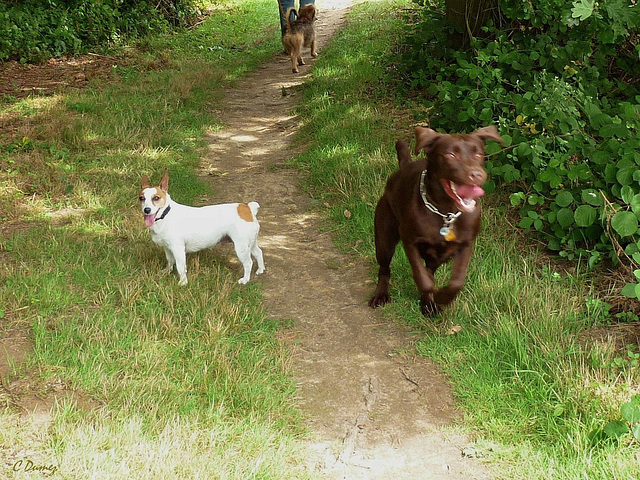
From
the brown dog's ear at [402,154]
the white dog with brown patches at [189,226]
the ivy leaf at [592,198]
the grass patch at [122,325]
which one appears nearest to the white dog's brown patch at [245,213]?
the white dog with brown patches at [189,226]

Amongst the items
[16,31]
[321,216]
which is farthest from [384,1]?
[321,216]

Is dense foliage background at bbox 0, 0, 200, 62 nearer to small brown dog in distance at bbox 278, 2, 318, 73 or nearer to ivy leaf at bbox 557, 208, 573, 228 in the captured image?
small brown dog in distance at bbox 278, 2, 318, 73

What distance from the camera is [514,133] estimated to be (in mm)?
5367

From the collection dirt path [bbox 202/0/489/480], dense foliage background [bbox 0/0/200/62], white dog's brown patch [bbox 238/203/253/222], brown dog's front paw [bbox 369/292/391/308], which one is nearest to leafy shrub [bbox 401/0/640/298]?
brown dog's front paw [bbox 369/292/391/308]

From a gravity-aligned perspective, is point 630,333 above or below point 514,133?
below

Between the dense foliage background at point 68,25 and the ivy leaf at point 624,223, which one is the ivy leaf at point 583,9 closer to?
the ivy leaf at point 624,223

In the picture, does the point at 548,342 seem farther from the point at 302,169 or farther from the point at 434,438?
the point at 302,169

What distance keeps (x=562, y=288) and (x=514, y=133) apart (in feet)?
4.88

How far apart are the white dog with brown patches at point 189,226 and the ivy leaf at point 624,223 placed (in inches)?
100

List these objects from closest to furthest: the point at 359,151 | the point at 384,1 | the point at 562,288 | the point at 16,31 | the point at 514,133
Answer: the point at 562,288 < the point at 514,133 < the point at 359,151 < the point at 16,31 < the point at 384,1

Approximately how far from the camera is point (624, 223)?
407 cm

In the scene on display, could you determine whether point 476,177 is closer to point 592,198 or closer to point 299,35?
point 592,198

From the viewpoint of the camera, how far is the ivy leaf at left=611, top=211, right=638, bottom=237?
404 cm

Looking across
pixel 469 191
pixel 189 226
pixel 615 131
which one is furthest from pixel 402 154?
pixel 189 226
